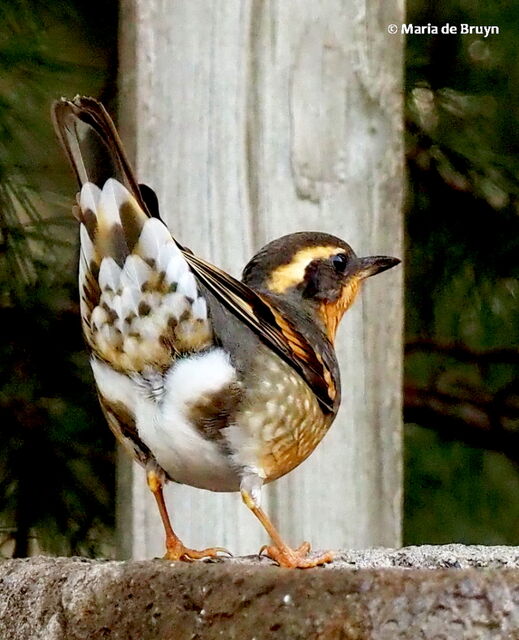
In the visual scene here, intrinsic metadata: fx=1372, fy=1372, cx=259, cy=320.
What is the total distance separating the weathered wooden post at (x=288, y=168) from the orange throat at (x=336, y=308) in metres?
0.05

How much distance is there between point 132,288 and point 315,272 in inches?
21.4

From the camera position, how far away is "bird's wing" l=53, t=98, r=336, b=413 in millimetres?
1806

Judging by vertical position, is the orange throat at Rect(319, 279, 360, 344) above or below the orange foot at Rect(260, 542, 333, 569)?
above

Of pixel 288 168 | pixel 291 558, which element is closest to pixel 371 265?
pixel 288 168

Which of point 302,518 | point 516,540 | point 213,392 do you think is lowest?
point 516,540

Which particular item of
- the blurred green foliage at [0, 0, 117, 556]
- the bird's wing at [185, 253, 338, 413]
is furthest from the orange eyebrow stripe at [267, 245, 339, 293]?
the blurred green foliage at [0, 0, 117, 556]

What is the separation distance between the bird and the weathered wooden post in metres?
0.26

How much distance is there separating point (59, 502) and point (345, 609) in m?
1.65

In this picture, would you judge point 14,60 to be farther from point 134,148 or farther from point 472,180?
point 472,180

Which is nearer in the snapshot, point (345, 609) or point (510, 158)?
point (345, 609)

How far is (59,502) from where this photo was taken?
2.89 m

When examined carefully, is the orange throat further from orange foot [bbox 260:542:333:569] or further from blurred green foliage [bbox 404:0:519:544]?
blurred green foliage [bbox 404:0:519:544]

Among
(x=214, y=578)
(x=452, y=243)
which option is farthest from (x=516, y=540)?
(x=214, y=578)

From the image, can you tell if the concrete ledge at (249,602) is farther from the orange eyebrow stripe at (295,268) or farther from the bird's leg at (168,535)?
the orange eyebrow stripe at (295,268)
